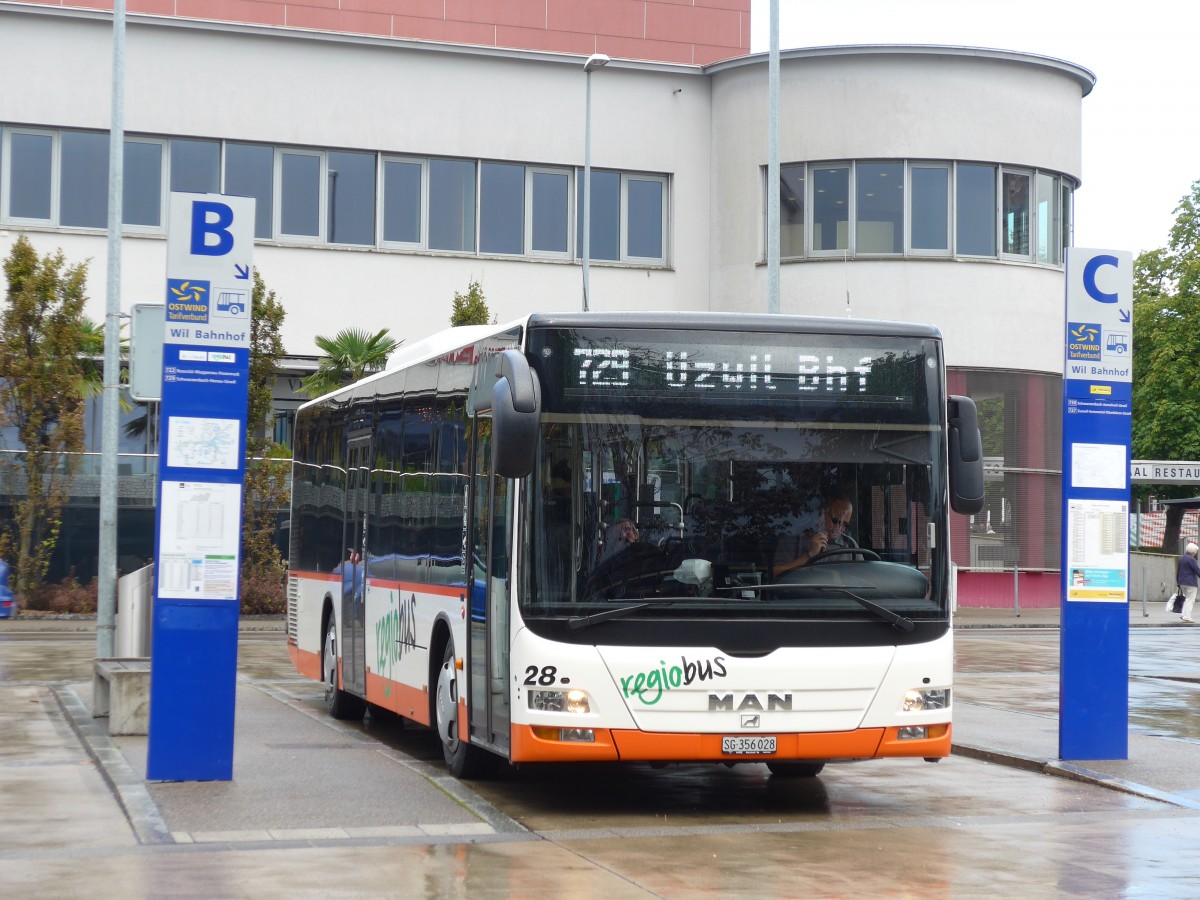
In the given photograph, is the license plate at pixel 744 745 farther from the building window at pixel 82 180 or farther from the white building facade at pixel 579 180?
the building window at pixel 82 180

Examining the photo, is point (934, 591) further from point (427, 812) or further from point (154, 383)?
point (154, 383)

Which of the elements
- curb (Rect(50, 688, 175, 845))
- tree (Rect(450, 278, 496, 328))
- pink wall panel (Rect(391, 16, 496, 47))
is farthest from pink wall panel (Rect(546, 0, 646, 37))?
curb (Rect(50, 688, 175, 845))

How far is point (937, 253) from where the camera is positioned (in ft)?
120

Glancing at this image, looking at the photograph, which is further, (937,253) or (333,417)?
(937,253)

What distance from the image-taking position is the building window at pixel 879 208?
120ft

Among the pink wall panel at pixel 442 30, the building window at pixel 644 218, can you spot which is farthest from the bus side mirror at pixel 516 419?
the pink wall panel at pixel 442 30

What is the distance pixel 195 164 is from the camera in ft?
117

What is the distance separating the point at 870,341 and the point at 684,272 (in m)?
28.0

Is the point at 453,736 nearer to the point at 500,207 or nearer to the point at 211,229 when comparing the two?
the point at 211,229

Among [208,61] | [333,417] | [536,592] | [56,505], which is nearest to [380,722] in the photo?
[333,417]

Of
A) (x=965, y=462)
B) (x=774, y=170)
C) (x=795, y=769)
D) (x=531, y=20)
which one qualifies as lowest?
(x=795, y=769)

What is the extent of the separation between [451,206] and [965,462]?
2740 centimetres

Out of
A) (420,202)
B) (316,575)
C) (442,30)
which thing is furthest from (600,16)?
(316,575)

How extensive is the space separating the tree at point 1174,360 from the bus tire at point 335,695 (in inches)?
2094
